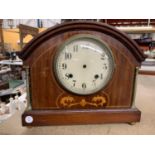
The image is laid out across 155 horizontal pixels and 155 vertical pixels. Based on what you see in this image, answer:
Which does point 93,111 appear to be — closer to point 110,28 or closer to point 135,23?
point 110,28

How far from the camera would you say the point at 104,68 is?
0.50 m

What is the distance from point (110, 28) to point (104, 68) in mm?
117

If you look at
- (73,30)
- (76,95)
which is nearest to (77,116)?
(76,95)

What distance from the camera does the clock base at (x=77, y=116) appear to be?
1.69ft

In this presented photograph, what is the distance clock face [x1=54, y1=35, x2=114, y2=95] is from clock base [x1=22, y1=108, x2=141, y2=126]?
72mm

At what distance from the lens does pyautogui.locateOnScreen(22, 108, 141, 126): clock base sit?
20.2 inches

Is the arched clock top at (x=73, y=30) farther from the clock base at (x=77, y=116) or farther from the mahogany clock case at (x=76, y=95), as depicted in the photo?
the clock base at (x=77, y=116)

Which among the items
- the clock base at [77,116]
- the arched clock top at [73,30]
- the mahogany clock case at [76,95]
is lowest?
the clock base at [77,116]

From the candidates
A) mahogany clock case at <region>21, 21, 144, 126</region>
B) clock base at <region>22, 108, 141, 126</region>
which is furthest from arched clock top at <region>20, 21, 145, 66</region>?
clock base at <region>22, 108, 141, 126</region>

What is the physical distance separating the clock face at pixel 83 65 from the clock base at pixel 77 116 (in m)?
0.07

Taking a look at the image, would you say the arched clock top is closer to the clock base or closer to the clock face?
the clock face

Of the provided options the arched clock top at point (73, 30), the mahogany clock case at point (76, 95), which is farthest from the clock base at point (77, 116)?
the arched clock top at point (73, 30)

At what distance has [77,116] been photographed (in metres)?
0.52
